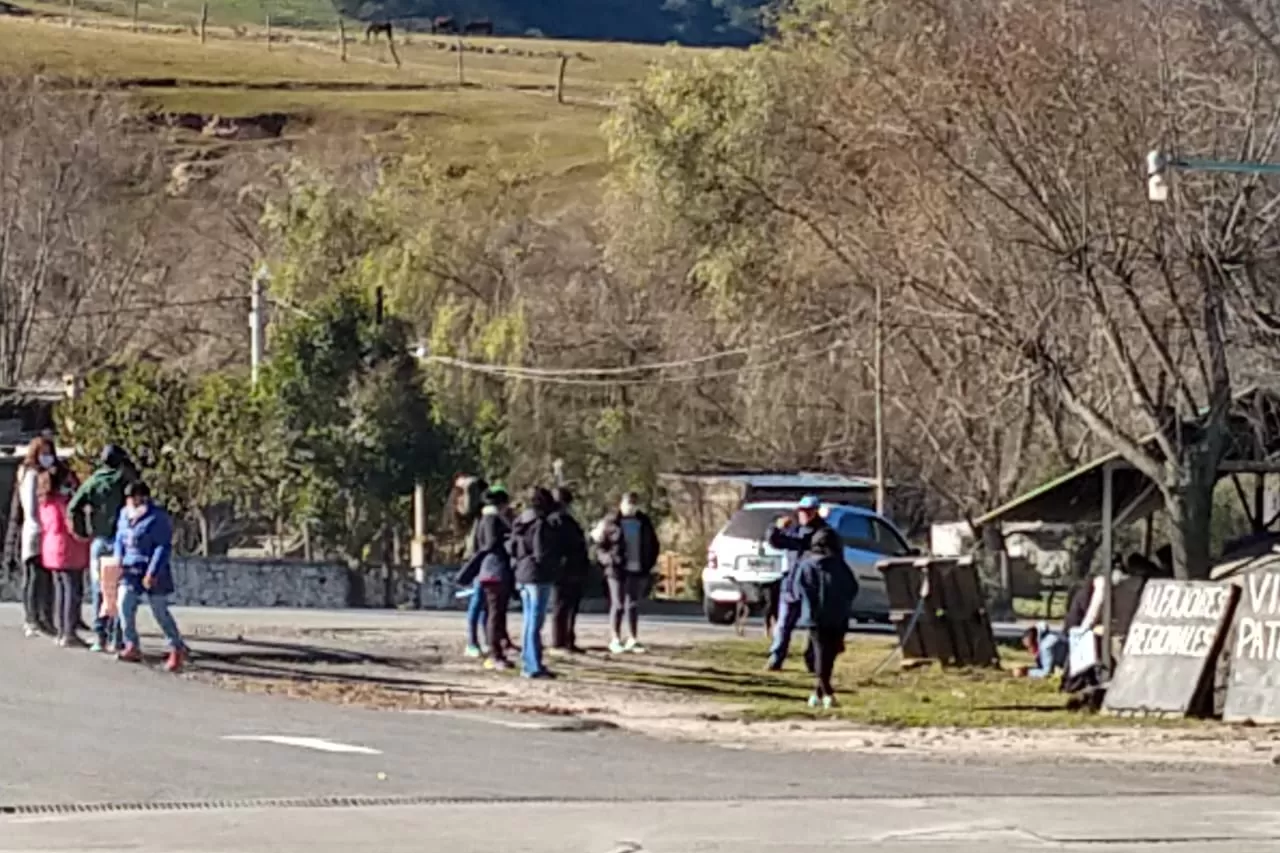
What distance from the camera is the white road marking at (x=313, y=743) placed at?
1596 cm

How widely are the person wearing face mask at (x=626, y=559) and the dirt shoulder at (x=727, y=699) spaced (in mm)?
347

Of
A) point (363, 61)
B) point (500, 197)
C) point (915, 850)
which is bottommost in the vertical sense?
point (915, 850)

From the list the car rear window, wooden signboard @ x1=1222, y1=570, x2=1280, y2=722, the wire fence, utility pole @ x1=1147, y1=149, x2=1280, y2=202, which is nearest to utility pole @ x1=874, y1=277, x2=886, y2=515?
Answer: the car rear window

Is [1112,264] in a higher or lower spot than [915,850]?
higher

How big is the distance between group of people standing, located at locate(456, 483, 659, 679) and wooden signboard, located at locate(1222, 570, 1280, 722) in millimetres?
5880

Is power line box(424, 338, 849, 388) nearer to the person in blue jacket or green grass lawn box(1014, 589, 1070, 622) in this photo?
green grass lawn box(1014, 589, 1070, 622)

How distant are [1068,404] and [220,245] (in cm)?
5631

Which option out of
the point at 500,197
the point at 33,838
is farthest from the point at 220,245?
the point at 33,838

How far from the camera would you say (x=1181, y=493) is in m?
24.2

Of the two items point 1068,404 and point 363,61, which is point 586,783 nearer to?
point 1068,404

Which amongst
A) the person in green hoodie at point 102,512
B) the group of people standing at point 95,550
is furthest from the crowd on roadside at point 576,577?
the person in green hoodie at point 102,512

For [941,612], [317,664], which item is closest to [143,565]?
[317,664]

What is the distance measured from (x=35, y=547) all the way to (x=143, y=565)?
2.36 meters

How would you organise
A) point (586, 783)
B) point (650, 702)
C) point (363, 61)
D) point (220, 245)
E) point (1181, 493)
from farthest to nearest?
point (363, 61) → point (220, 245) → point (1181, 493) → point (650, 702) → point (586, 783)
